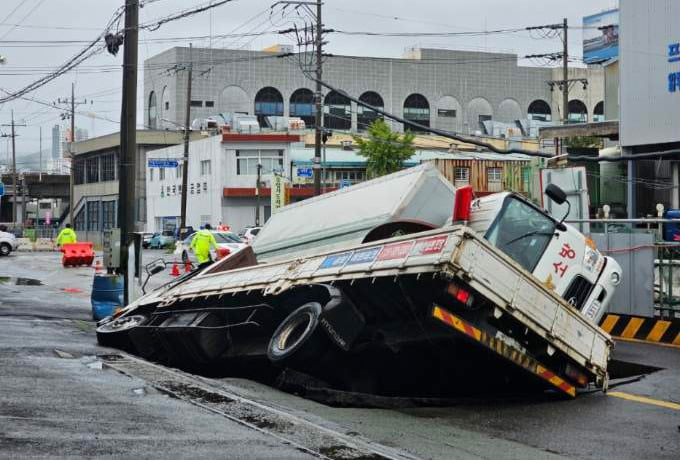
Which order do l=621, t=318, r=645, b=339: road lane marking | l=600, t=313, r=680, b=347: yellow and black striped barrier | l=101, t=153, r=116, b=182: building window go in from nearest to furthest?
l=600, t=313, r=680, b=347: yellow and black striped barrier, l=621, t=318, r=645, b=339: road lane marking, l=101, t=153, r=116, b=182: building window

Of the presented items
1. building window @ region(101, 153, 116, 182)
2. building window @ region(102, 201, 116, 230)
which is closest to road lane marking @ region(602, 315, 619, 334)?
building window @ region(102, 201, 116, 230)

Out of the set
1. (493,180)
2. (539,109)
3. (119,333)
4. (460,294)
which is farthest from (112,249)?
(539,109)

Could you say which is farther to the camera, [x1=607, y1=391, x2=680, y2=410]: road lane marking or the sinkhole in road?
the sinkhole in road

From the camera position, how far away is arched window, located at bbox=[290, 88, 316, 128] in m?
96.9

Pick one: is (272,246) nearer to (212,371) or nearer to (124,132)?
(212,371)

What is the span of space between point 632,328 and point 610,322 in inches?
16.0

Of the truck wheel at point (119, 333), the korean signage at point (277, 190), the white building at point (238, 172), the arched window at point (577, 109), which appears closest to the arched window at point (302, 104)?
the arched window at point (577, 109)

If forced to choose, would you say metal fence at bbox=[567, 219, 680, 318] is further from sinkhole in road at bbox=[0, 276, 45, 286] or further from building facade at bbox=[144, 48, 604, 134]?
building facade at bbox=[144, 48, 604, 134]

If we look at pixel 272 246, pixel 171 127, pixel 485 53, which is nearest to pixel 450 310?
pixel 272 246

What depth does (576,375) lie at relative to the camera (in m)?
9.41

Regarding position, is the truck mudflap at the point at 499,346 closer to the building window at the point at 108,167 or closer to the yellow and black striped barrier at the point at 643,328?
the yellow and black striped barrier at the point at 643,328

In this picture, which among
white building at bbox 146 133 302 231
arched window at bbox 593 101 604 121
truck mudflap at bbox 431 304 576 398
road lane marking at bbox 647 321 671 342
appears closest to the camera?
truck mudflap at bbox 431 304 576 398

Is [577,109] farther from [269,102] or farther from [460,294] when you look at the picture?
[460,294]

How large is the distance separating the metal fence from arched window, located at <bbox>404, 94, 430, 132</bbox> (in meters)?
83.4
